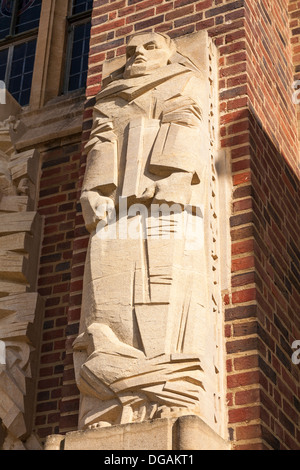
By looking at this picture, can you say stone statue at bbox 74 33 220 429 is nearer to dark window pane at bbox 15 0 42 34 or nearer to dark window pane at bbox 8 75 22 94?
dark window pane at bbox 8 75 22 94

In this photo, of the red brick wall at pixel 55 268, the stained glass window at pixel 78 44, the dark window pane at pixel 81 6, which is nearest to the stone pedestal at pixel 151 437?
the red brick wall at pixel 55 268

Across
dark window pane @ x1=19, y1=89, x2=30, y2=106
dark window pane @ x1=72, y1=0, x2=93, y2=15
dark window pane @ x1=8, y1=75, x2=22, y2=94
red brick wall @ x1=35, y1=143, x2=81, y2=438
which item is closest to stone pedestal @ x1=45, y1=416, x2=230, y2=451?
red brick wall @ x1=35, y1=143, x2=81, y2=438

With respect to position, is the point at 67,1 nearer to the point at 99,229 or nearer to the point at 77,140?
the point at 77,140

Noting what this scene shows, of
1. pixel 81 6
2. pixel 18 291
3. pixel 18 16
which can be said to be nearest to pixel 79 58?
pixel 81 6

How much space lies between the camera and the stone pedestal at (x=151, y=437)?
4.46 metres

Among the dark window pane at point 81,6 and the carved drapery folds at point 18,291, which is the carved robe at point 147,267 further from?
the dark window pane at point 81,6

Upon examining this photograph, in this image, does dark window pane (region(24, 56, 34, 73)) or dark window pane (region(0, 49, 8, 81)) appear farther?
dark window pane (region(0, 49, 8, 81))

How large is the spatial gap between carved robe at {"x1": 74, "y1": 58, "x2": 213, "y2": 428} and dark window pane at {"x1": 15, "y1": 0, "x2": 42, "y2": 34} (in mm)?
3565

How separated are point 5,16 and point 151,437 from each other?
6244 mm

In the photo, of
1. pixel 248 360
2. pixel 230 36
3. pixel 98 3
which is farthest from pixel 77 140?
pixel 248 360

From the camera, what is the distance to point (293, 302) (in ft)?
19.5

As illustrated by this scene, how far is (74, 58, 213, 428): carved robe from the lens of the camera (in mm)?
4820

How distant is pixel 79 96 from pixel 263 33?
1808 millimetres

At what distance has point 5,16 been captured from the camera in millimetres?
9648
